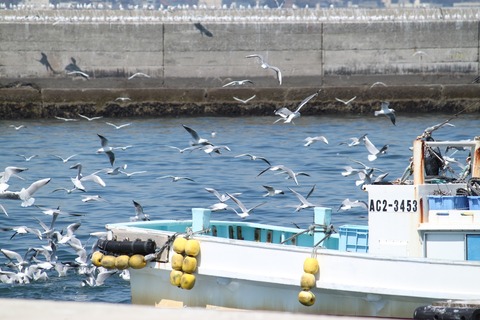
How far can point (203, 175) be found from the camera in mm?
20094

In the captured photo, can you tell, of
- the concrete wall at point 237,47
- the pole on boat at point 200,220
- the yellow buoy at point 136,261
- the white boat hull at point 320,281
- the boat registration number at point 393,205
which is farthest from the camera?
the concrete wall at point 237,47

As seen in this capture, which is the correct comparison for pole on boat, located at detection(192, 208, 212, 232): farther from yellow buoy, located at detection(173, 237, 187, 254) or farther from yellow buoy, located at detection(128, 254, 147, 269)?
yellow buoy, located at detection(128, 254, 147, 269)

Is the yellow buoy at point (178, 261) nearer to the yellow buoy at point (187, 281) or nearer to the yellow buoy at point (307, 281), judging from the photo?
the yellow buoy at point (187, 281)

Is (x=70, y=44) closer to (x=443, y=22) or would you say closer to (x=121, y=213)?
(x=443, y=22)

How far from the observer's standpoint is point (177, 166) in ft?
70.3

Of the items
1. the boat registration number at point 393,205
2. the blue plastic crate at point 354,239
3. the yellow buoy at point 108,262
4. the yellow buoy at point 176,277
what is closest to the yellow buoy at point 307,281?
the boat registration number at point 393,205

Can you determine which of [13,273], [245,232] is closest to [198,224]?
[245,232]

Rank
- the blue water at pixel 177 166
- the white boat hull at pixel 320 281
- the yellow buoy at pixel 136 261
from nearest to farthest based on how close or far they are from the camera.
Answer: the white boat hull at pixel 320 281 < the yellow buoy at pixel 136 261 < the blue water at pixel 177 166

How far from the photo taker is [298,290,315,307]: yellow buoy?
9.27m

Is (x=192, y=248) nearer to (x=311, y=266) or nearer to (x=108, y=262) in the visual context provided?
(x=108, y=262)

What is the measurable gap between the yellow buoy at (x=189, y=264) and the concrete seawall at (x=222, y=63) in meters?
16.5

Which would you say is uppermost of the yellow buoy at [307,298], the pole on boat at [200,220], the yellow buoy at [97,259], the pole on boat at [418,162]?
the pole on boat at [418,162]

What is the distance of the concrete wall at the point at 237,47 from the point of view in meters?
27.1

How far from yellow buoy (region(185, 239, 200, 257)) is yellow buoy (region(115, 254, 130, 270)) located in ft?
1.81
